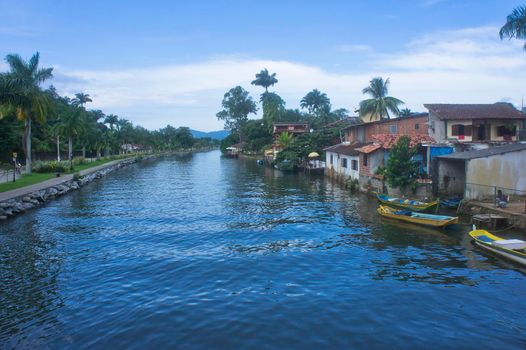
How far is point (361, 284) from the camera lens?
16.6 metres

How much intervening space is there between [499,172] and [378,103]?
38.5 m

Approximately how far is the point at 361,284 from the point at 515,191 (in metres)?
18.7

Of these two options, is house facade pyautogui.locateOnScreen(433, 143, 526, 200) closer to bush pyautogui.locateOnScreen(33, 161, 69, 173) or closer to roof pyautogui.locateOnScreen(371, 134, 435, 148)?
roof pyautogui.locateOnScreen(371, 134, 435, 148)

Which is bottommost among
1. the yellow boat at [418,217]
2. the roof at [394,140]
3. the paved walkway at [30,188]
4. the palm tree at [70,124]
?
the yellow boat at [418,217]

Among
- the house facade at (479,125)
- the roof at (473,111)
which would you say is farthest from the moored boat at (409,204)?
the roof at (473,111)

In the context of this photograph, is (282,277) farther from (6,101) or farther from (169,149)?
(169,149)

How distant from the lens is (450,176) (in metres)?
33.4

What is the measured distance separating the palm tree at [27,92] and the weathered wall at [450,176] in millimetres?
41956

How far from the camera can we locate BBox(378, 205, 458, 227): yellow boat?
2497 centimetres

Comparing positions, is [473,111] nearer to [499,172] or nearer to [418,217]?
[499,172]

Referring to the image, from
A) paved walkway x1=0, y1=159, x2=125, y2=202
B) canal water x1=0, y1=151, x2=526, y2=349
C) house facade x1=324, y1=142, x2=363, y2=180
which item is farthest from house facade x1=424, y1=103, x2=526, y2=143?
paved walkway x1=0, y1=159, x2=125, y2=202

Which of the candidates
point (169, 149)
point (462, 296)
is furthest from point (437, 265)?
point (169, 149)

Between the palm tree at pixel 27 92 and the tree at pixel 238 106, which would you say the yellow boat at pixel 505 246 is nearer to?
the palm tree at pixel 27 92

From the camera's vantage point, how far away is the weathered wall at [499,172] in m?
28.4
